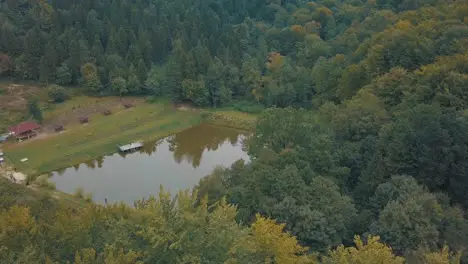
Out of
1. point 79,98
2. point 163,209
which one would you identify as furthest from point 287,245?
point 79,98

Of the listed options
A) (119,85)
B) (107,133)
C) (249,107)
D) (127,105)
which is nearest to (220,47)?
(249,107)

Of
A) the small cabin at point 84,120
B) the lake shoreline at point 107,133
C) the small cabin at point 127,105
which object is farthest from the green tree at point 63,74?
the small cabin at point 84,120

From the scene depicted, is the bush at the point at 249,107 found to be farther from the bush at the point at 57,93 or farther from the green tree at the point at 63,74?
the green tree at the point at 63,74

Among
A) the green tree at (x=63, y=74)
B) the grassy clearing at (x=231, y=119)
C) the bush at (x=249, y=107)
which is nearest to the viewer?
the grassy clearing at (x=231, y=119)

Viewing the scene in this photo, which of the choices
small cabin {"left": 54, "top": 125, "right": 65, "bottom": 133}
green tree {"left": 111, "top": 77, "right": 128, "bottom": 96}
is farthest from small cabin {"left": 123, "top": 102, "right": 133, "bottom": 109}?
small cabin {"left": 54, "top": 125, "right": 65, "bottom": 133}

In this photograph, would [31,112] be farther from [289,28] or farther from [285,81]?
[289,28]

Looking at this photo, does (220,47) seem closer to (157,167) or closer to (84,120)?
(84,120)
